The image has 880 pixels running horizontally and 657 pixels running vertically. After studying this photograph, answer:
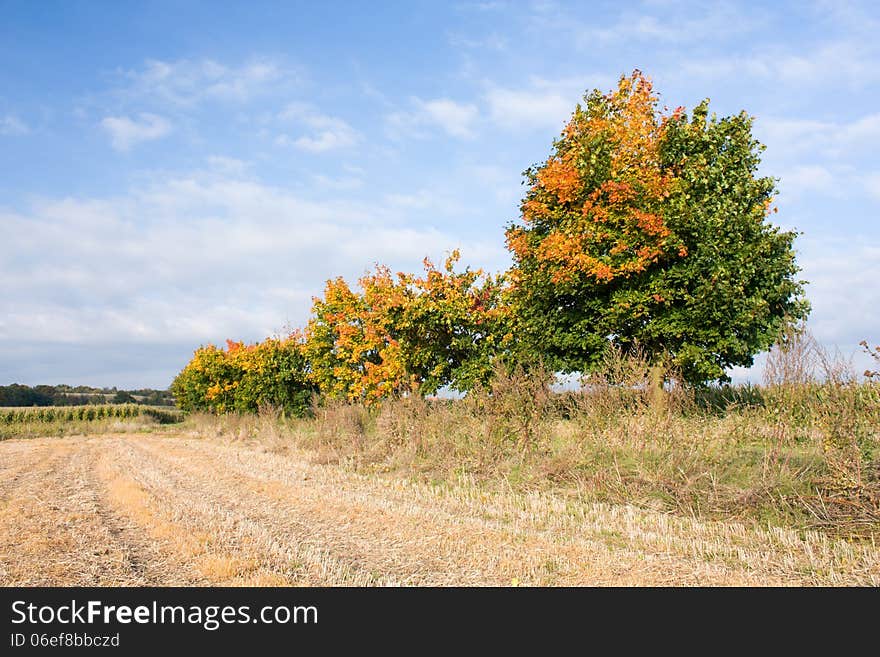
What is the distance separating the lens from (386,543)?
8.45 meters

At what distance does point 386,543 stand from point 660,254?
14940mm

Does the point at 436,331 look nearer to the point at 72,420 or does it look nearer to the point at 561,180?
the point at 561,180

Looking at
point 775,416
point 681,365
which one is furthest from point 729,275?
point 775,416

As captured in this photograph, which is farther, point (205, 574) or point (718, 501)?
point (718, 501)

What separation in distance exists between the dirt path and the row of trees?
24.8ft

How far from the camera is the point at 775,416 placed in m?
10.5

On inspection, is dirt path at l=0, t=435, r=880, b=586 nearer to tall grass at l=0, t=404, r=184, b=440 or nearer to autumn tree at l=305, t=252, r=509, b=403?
autumn tree at l=305, t=252, r=509, b=403

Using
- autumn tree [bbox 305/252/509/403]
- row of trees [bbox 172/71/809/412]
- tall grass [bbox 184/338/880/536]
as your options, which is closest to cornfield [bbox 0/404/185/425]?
autumn tree [bbox 305/252/509/403]

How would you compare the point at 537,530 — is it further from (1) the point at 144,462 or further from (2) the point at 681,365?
(1) the point at 144,462

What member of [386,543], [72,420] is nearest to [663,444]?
[386,543]

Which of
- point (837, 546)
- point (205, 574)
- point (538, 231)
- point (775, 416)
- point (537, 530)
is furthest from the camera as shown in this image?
point (538, 231)

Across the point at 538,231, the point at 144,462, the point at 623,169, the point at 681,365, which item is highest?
the point at 623,169

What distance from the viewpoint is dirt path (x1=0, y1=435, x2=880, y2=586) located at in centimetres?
681

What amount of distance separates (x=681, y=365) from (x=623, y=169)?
7338mm
